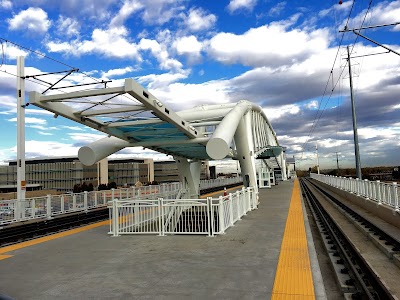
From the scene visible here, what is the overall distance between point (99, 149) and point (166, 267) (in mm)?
10026

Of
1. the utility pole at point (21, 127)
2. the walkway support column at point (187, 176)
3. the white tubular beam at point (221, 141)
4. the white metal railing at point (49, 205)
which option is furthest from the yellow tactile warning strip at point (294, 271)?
the walkway support column at point (187, 176)

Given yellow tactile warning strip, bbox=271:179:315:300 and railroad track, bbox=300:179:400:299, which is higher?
yellow tactile warning strip, bbox=271:179:315:300

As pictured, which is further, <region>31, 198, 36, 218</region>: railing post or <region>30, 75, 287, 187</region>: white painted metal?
<region>31, 198, 36, 218</region>: railing post

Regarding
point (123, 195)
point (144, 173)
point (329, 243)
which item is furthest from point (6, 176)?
point (329, 243)

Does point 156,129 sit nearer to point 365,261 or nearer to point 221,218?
point 221,218

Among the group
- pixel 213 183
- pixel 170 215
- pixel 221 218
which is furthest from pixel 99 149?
pixel 213 183

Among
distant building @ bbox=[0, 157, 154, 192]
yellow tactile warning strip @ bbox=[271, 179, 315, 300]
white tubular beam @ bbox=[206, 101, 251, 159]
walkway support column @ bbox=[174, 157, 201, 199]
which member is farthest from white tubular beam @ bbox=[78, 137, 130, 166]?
distant building @ bbox=[0, 157, 154, 192]

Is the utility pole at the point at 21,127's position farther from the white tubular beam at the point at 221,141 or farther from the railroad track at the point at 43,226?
the white tubular beam at the point at 221,141

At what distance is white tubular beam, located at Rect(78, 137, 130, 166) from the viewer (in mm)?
15438

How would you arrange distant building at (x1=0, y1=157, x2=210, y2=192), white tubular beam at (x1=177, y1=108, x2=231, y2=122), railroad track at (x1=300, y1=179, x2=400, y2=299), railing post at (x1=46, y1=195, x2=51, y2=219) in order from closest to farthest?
railroad track at (x1=300, y1=179, x2=400, y2=299), railing post at (x1=46, y1=195, x2=51, y2=219), white tubular beam at (x1=177, y1=108, x2=231, y2=122), distant building at (x1=0, y1=157, x2=210, y2=192)

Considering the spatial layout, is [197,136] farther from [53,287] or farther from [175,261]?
[53,287]

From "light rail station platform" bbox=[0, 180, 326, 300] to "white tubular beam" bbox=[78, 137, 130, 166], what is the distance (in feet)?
16.8

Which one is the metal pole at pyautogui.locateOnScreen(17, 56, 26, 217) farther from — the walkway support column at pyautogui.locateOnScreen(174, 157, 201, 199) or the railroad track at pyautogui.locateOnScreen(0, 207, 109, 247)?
the walkway support column at pyautogui.locateOnScreen(174, 157, 201, 199)

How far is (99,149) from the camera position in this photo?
623 inches
